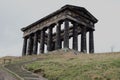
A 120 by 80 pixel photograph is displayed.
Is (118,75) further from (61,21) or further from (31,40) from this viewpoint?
(31,40)

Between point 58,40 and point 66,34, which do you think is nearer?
point 66,34

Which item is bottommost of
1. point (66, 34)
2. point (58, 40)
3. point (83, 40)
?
point (58, 40)

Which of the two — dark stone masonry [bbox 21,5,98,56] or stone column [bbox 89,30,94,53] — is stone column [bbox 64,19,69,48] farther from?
stone column [bbox 89,30,94,53]

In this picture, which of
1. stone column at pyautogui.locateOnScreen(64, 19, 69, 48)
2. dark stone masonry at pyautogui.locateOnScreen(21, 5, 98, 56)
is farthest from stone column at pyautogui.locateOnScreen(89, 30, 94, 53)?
stone column at pyautogui.locateOnScreen(64, 19, 69, 48)

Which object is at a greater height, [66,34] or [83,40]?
[66,34]

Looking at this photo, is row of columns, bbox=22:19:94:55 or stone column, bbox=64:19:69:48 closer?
stone column, bbox=64:19:69:48

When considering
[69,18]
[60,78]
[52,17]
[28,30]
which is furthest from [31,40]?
[60,78]

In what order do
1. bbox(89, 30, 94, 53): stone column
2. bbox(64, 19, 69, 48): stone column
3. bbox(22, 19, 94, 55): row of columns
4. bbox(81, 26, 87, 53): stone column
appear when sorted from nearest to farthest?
bbox(64, 19, 69, 48): stone column
bbox(22, 19, 94, 55): row of columns
bbox(81, 26, 87, 53): stone column
bbox(89, 30, 94, 53): stone column

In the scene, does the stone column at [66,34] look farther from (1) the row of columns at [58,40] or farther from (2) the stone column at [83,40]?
(2) the stone column at [83,40]

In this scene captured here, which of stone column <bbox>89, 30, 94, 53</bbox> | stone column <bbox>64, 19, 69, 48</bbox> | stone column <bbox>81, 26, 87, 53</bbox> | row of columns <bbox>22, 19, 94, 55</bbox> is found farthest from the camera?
stone column <bbox>89, 30, 94, 53</bbox>

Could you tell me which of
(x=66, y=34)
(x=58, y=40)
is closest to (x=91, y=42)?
(x=66, y=34)

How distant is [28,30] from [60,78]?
49770 millimetres

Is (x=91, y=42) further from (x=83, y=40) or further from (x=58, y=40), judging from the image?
(x=58, y=40)

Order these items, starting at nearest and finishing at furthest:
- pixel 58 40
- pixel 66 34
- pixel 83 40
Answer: pixel 66 34 < pixel 58 40 < pixel 83 40
